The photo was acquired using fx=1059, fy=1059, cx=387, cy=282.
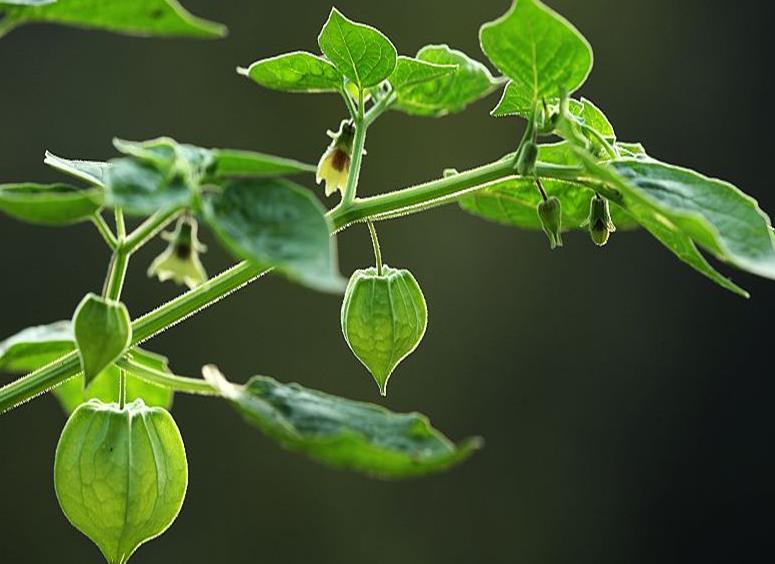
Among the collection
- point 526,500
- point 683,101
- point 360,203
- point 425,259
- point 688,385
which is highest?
point 683,101

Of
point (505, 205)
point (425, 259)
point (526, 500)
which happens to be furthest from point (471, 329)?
point (505, 205)

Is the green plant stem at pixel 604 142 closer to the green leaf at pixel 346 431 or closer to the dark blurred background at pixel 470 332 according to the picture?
the green leaf at pixel 346 431

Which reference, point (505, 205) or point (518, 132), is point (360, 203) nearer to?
point (505, 205)

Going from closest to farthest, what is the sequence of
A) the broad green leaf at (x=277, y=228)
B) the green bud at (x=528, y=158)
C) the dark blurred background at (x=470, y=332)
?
the broad green leaf at (x=277, y=228), the green bud at (x=528, y=158), the dark blurred background at (x=470, y=332)

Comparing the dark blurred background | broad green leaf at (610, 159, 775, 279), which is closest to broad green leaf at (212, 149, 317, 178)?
broad green leaf at (610, 159, 775, 279)

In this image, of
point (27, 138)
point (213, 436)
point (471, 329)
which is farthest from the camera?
point (471, 329)

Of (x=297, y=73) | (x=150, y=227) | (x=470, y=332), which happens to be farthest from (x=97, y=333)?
(x=470, y=332)

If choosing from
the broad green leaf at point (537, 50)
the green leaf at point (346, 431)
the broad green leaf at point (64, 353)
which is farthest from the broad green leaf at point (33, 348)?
the broad green leaf at point (537, 50)
